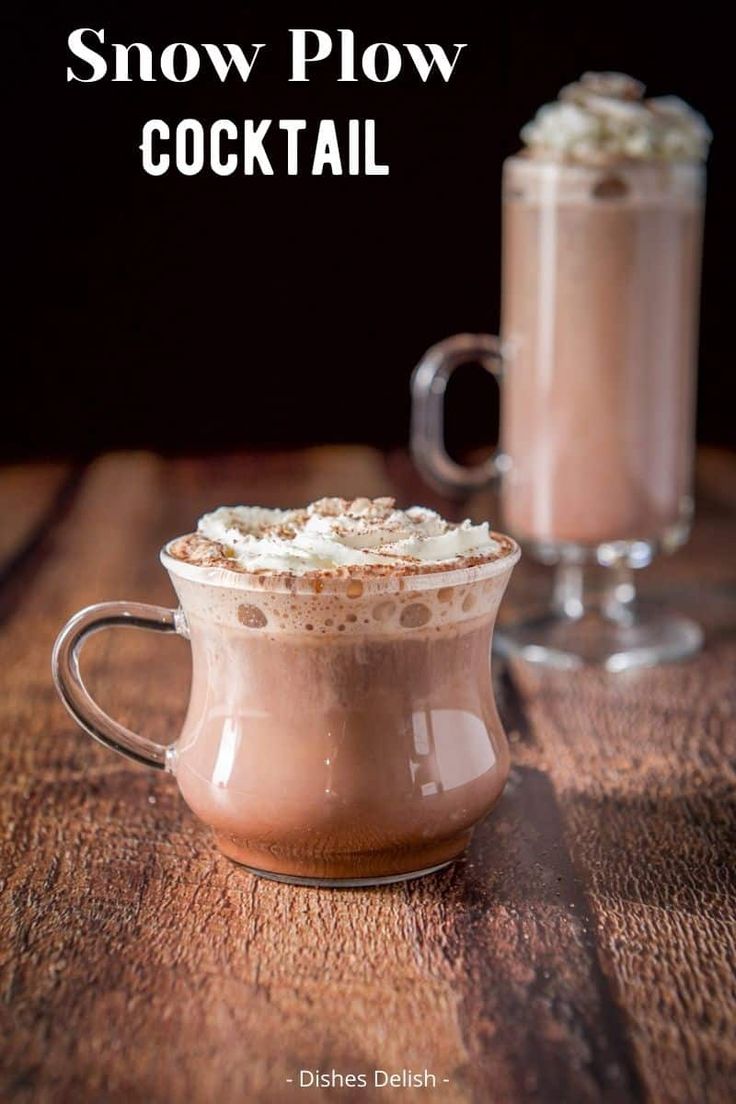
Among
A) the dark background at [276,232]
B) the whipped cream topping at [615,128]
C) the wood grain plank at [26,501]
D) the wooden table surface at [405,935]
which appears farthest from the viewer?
the dark background at [276,232]

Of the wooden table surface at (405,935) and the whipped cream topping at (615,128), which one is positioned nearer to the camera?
the wooden table surface at (405,935)

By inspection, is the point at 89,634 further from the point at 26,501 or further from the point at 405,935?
the point at 26,501

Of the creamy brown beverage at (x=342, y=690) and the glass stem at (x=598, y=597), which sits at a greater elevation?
the creamy brown beverage at (x=342, y=690)

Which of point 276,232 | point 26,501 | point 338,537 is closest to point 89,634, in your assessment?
point 338,537

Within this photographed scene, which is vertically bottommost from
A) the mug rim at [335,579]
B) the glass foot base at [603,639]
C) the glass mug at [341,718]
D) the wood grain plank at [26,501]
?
the glass foot base at [603,639]

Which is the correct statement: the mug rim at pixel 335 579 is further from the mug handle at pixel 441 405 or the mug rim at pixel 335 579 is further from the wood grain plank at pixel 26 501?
the wood grain plank at pixel 26 501

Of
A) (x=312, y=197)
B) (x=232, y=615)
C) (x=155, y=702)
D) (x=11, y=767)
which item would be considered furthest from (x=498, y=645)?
(x=312, y=197)

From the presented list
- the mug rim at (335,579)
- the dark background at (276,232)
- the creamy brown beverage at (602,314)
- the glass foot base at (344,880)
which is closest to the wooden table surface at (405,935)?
the glass foot base at (344,880)

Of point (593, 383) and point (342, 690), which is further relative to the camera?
point (593, 383)
